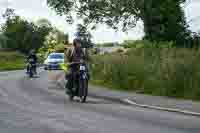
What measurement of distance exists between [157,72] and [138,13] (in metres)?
34.2

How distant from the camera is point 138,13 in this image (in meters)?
53.9

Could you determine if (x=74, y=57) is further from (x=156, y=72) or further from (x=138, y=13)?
(x=138, y=13)

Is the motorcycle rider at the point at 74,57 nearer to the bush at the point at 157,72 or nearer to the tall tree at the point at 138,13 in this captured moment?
the bush at the point at 157,72

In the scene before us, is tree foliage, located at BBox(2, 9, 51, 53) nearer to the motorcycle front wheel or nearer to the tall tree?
the tall tree

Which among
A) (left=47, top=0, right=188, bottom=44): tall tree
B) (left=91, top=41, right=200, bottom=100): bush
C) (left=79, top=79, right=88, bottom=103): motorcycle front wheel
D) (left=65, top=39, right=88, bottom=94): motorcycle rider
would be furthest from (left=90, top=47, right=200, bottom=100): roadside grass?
(left=47, top=0, right=188, bottom=44): tall tree

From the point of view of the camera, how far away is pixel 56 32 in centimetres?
14438

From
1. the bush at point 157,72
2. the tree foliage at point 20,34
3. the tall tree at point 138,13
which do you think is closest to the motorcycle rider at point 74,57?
the bush at point 157,72

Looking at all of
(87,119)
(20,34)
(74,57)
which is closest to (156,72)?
(74,57)

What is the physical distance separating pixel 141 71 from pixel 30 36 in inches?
3549

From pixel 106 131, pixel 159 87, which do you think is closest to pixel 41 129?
pixel 106 131

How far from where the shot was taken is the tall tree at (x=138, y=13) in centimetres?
4912

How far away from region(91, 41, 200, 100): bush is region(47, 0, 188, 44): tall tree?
2270 centimetres

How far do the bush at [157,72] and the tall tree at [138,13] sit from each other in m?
22.7

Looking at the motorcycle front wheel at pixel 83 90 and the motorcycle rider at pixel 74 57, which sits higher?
the motorcycle rider at pixel 74 57
